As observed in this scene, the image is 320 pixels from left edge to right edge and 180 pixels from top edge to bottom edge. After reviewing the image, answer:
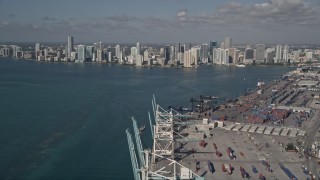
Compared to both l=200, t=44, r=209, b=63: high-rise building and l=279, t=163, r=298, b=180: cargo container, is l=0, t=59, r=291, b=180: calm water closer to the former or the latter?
l=279, t=163, r=298, b=180: cargo container

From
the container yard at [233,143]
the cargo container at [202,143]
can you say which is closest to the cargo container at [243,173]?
the container yard at [233,143]

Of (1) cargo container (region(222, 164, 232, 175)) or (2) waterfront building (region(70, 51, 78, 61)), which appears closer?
(1) cargo container (region(222, 164, 232, 175))

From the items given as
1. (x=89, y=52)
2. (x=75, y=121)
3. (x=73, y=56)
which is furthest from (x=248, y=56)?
(x=75, y=121)

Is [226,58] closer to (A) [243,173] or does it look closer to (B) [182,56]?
(B) [182,56]

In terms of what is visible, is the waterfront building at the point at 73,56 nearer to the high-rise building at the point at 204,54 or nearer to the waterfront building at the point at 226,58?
the high-rise building at the point at 204,54

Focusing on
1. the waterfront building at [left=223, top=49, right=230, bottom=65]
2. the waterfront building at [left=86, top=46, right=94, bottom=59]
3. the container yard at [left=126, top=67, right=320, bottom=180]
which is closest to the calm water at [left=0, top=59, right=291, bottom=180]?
the container yard at [left=126, top=67, right=320, bottom=180]
